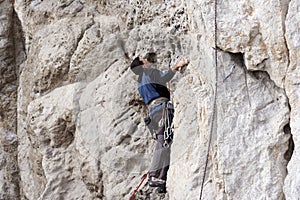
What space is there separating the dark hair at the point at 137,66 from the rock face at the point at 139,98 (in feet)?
0.84

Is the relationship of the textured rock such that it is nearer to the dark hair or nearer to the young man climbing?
the young man climbing

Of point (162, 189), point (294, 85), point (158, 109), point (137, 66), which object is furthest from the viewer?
point (137, 66)

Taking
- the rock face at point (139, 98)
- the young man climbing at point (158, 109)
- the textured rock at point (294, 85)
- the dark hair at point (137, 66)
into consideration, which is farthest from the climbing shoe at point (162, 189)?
the textured rock at point (294, 85)

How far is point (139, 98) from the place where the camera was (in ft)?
22.8

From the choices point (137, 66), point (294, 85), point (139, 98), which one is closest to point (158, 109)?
point (137, 66)

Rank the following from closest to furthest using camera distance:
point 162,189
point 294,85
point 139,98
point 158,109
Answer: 1. point 294,85
2. point 162,189
3. point 158,109
4. point 139,98

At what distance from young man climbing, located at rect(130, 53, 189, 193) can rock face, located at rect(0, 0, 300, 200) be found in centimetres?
18

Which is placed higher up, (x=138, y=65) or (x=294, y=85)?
(x=138, y=65)

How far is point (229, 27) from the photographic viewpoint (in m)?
5.09

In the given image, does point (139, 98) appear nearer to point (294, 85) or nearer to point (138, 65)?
point (138, 65)

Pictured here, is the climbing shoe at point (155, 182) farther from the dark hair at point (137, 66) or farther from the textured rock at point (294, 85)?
the textured rock at point (294, 85)

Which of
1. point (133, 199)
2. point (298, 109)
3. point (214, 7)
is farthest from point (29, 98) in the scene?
point (298, 109)

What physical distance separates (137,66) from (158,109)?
50 centimetres

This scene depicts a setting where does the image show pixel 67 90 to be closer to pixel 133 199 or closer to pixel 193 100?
pixel 133 199
